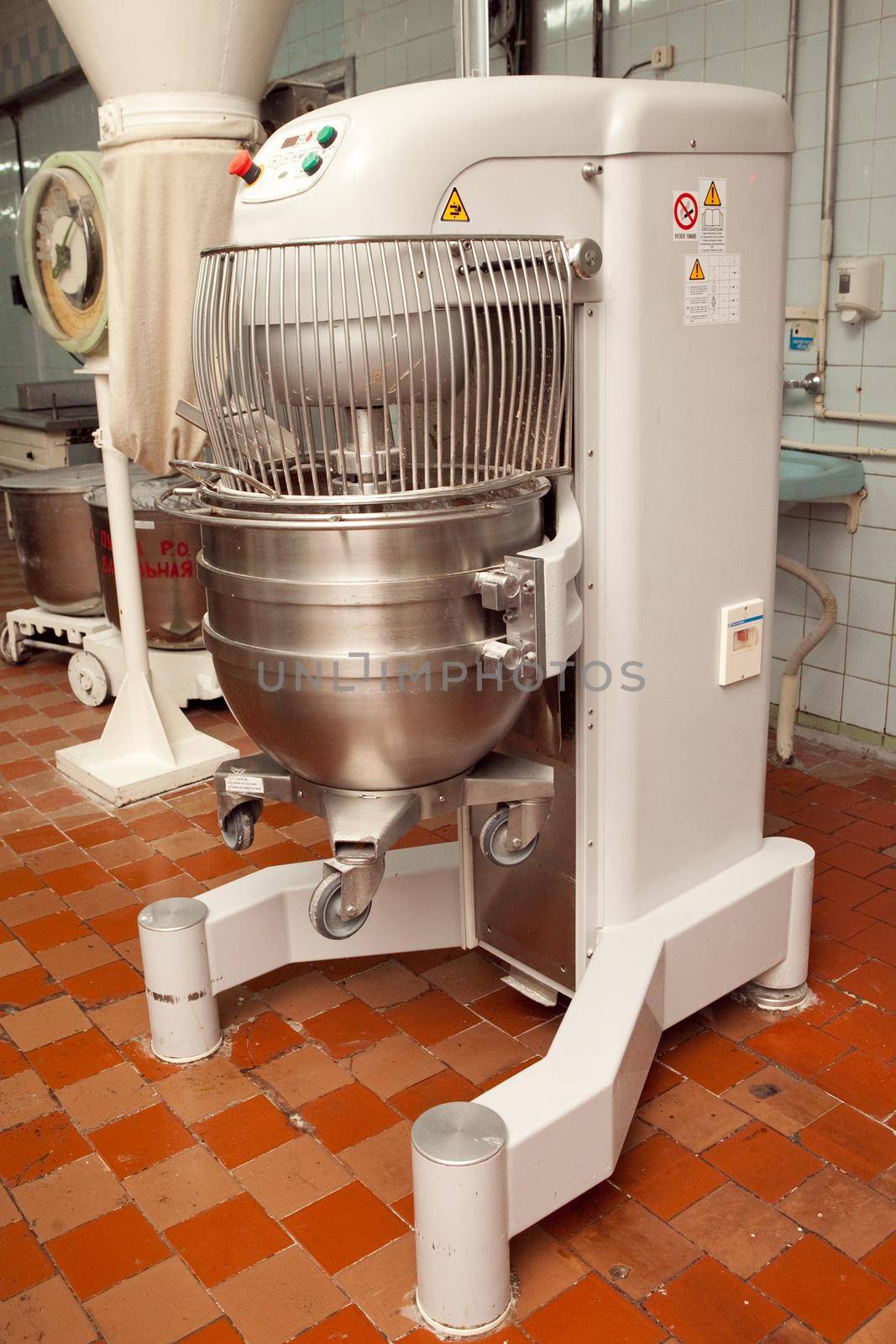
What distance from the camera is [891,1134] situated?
1.90 metres

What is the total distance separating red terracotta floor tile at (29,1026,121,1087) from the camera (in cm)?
212

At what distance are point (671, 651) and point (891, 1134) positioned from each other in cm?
82

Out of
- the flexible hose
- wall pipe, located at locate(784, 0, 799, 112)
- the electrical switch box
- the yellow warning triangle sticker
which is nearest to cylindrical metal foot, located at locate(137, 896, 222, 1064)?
the electrical switch box

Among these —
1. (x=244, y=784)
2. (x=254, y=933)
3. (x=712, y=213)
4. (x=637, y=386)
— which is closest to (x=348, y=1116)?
(x=254, y=933)

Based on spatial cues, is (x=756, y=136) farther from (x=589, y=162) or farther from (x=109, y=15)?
(x=109, y=15)

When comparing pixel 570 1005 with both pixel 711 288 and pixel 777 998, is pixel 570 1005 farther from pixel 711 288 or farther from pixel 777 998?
pixel 711 288

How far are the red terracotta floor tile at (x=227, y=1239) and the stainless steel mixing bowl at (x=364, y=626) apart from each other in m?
0.65

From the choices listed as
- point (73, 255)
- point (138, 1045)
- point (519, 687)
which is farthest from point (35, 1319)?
point (73, 255)

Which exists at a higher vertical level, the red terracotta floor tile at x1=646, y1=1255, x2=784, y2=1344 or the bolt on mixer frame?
the bolt on mixer frame

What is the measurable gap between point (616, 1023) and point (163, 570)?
2.38 m

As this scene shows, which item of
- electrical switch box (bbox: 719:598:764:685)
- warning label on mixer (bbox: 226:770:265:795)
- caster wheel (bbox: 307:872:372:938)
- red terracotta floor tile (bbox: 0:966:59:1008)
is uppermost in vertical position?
electrical switch box (bbox: 719:598:764:685)

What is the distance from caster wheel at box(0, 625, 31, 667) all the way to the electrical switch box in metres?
3.15

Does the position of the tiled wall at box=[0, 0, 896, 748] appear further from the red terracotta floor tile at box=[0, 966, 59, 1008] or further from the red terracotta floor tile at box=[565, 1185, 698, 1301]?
the red terracotta floor tile at box=[0, 966, 59, 1008]

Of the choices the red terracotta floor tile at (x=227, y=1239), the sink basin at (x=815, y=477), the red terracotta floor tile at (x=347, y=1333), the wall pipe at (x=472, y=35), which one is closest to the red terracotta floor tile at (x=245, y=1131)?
the red terracotta floor tile at (x=227, y=1239)
